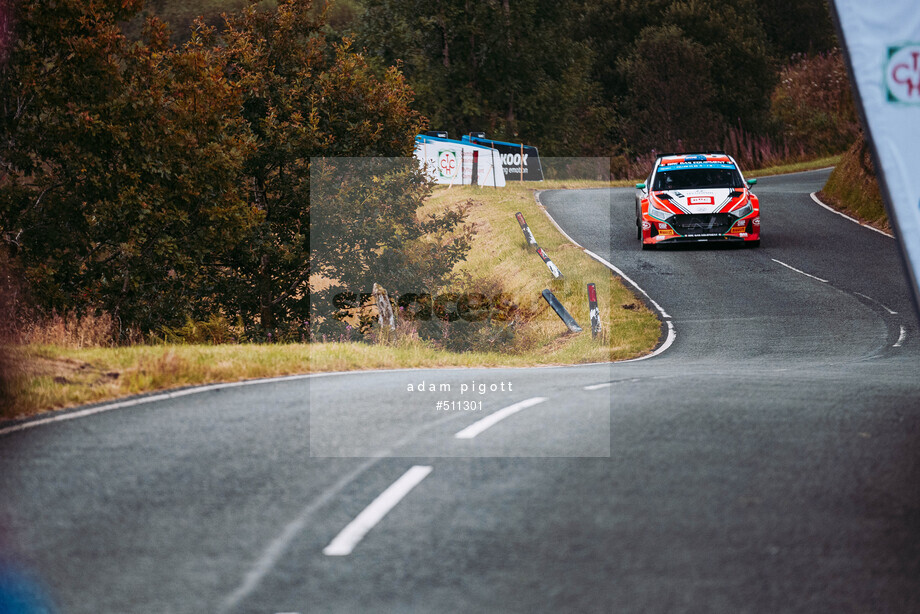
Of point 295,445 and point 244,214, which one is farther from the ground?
point 244,214

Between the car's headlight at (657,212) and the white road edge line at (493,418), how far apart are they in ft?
52.0

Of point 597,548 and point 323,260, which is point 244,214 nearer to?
point 323,260

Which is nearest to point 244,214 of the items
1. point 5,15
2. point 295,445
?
point 5,15

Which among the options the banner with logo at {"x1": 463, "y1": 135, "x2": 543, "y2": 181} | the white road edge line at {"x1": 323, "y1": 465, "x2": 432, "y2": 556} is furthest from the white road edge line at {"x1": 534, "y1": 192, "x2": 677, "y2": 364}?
the banner with logo at {"x1": 463, "y1": 135, "x2": 543, "y2": 181}

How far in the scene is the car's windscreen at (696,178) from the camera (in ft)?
79.0

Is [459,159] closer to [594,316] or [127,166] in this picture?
[127,166]

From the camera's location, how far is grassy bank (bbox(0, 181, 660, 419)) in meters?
9.58

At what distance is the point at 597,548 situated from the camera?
16.5ft

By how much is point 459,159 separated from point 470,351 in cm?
2254

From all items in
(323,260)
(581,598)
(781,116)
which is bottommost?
(581,598)

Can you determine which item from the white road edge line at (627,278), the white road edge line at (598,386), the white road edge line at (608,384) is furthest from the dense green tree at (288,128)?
the white road edge line at (598,386)

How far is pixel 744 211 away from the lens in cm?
2444

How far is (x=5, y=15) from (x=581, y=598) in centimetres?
1794

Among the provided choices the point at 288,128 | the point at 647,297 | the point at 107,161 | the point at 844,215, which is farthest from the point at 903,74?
the point at 844,215
